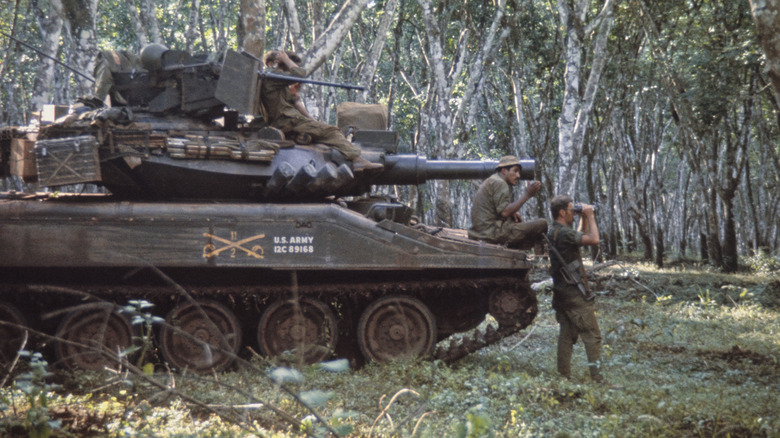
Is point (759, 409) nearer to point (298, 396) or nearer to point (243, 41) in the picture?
point (298, 396)

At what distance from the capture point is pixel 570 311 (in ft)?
27.6

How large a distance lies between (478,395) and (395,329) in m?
2.06

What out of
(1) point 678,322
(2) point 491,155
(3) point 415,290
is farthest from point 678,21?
(3) point 415,290

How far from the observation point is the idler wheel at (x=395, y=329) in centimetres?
907

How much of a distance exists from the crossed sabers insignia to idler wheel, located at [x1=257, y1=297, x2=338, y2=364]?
726mm

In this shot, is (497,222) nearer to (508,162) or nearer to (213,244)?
(508,162)

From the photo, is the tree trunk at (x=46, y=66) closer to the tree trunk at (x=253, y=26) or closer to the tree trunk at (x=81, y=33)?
the tree trunk at (x=81, y=33)

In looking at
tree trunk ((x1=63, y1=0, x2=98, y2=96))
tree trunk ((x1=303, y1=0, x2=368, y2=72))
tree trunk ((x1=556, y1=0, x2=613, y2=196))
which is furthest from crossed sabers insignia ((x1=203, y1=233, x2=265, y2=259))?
tree trunk ((x1=556, y1=0, x2=613, y2=196))

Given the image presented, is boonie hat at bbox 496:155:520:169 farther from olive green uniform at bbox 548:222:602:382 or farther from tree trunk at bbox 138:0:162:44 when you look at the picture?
tree trunk at bbox 138:0:162:44

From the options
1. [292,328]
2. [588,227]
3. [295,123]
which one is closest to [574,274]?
[588,227]

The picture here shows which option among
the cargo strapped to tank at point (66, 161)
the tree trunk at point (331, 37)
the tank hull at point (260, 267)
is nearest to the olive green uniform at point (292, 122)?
the tank hull at point (260, 267)

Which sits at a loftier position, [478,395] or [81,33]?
[81,33]

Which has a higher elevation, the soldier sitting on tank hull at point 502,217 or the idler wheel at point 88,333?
the soldier sitting on tank hull at point 502,217

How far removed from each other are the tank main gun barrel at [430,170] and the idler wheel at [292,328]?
1.86m
